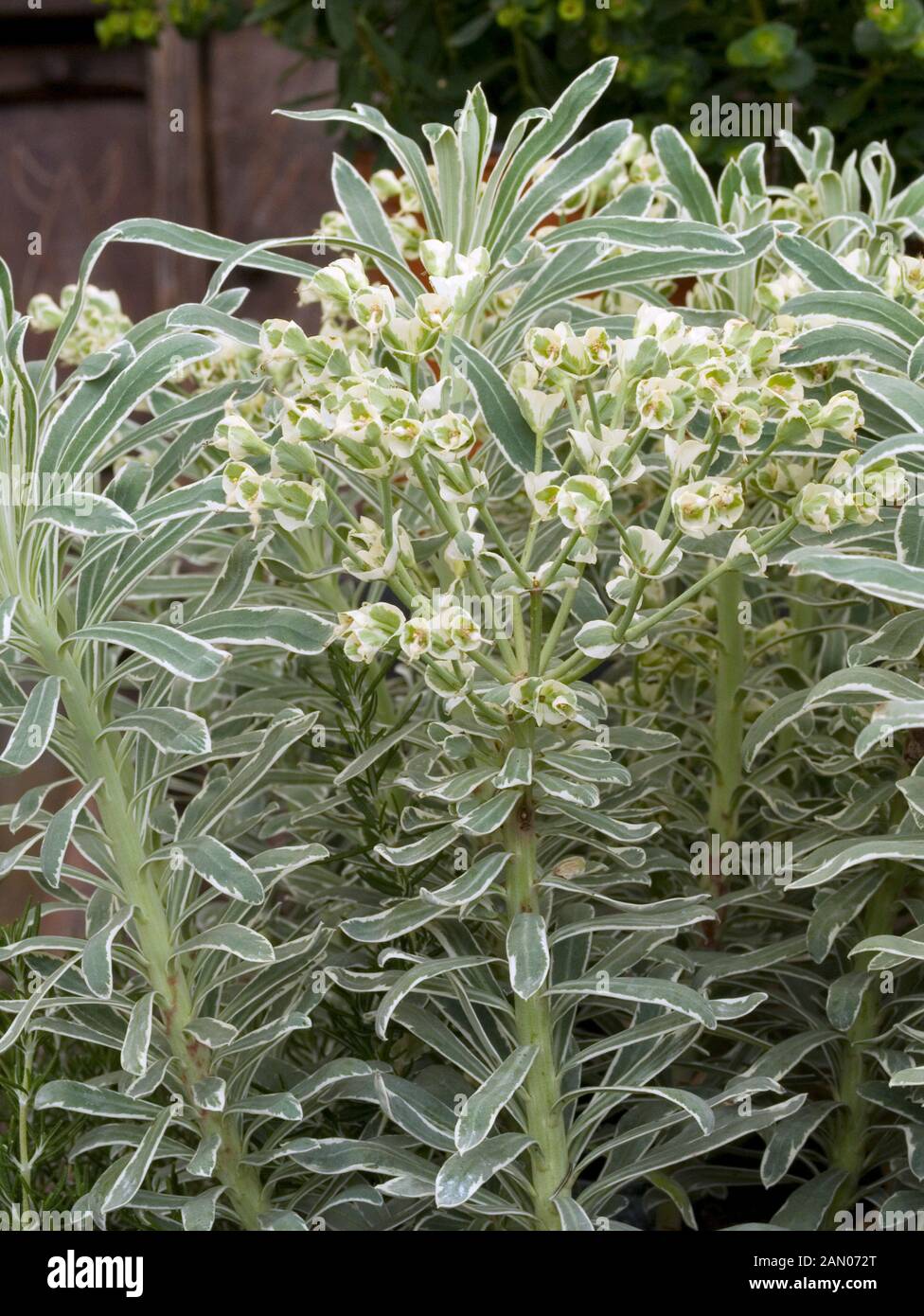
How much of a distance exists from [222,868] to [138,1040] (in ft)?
0.34

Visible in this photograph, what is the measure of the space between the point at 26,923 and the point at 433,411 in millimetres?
392

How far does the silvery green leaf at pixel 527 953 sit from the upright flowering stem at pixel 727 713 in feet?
0.80

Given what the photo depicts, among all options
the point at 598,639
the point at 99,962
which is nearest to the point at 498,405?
the point at 598,639

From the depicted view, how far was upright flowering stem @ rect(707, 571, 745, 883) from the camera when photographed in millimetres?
950

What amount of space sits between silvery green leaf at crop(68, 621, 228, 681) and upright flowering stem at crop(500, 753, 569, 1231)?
0.64ft

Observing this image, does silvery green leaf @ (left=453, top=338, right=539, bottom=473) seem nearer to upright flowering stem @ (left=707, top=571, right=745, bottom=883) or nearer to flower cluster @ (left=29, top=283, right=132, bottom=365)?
upright flowering stem @ (left=707, top=571, right=745, bottom=883)

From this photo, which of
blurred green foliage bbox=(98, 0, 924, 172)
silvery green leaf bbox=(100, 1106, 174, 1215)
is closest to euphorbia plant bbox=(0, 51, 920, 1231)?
silvery green leaf bbox=(100, 1106, 174, 1215)

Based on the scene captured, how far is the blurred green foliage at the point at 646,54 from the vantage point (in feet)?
5.57

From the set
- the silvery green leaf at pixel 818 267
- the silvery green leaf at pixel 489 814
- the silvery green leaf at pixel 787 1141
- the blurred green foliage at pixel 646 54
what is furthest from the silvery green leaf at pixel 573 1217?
the blurred green foliage at pixel 646 54

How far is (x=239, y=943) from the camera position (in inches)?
29.5

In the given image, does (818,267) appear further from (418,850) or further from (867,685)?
(418,850)

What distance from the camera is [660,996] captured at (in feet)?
2.38

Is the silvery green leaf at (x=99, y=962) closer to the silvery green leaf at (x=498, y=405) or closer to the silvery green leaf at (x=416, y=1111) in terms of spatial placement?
the silvery green leaf at (x=416, y=1111)
